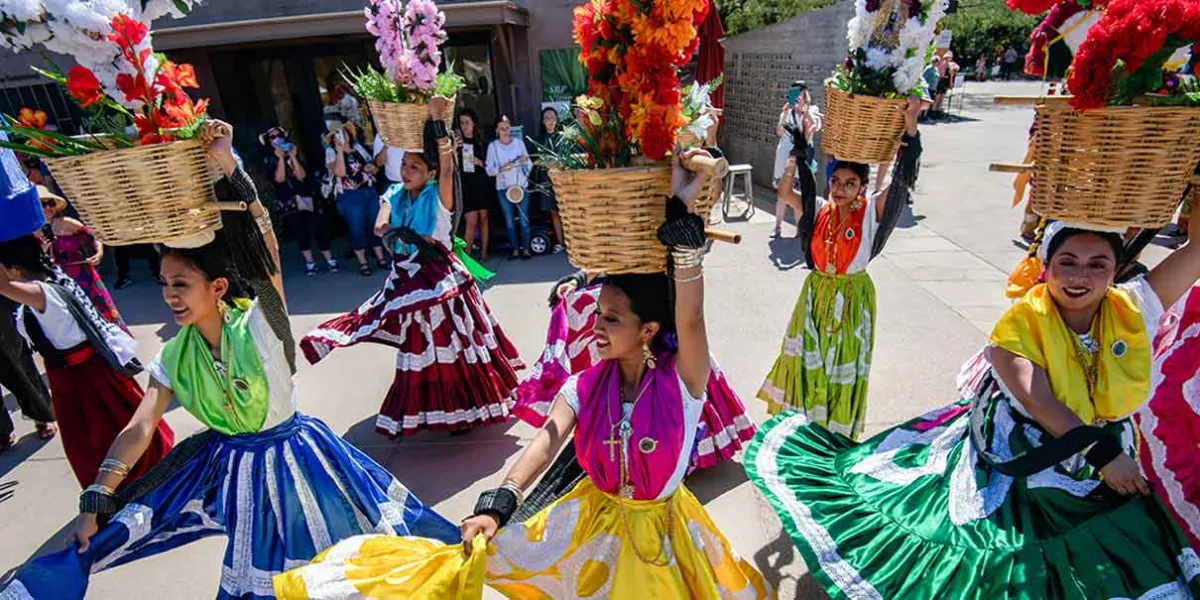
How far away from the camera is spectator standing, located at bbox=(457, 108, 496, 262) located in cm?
891

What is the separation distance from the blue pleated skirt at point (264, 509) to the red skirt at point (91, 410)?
4.38 ft

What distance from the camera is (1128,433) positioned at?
2.46m

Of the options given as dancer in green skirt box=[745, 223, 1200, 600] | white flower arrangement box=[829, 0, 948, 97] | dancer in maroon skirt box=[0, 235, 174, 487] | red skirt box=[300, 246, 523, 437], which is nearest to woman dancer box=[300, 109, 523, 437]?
red skirt box=[300, 246, 523, 437]

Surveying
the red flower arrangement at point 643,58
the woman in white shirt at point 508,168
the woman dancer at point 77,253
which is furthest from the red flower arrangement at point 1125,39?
the woman in white shirt at point 508,168

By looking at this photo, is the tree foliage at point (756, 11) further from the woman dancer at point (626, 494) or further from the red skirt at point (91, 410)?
the woman dancer at point (626, 494)

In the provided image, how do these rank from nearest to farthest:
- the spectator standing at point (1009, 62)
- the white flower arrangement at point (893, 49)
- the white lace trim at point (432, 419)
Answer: the white flower arrangement at point (893, 49) < the white lace trim at point (432, 419) < the spectator standing at point (1009, 62)

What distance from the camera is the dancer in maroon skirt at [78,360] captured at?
11.6ft

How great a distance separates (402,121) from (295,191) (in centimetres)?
530

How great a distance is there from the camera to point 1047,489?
2.22 m

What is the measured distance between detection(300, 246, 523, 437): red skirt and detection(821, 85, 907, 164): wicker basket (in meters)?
2.53

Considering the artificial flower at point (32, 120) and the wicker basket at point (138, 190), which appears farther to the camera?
the artificial flower at point (32, 120)

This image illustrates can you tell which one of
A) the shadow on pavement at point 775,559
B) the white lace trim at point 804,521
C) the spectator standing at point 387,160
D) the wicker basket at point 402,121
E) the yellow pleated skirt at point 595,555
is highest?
the wicker basket at point 402,121

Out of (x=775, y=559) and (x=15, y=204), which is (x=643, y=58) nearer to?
(x=775, y=559)

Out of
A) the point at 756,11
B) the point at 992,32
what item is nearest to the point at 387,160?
the point at 756,11
